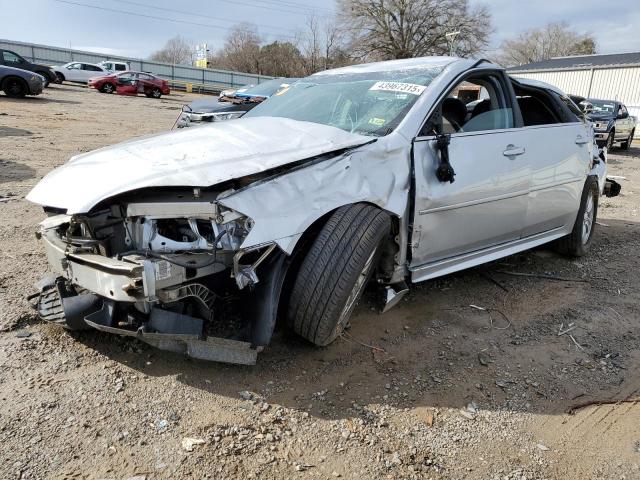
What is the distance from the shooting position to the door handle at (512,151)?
3.84 metres

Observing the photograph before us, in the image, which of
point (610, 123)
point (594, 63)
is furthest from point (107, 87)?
point (594, 63)

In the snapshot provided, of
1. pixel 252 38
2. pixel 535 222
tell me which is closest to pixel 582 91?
pixel 535 222

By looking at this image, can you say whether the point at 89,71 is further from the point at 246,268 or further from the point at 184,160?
the point at 246,268

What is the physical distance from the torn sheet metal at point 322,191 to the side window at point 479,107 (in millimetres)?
889

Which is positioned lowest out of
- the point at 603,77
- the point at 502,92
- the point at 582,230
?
the point at 582,230

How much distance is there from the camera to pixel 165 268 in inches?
95.1

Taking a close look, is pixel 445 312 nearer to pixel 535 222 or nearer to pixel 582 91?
pixel 535 222

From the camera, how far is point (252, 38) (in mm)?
Result: 66312

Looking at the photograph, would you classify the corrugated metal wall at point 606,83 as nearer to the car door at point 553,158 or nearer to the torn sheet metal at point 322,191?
the car door at point 553,158

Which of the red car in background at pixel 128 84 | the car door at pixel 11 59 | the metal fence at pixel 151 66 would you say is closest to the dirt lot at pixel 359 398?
the car door at pixel 11 59

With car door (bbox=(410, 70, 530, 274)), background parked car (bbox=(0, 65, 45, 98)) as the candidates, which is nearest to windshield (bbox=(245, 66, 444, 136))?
car door (bbox=(410, 70, 530, 274))

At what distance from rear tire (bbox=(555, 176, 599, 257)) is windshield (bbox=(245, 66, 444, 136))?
2.24 metres

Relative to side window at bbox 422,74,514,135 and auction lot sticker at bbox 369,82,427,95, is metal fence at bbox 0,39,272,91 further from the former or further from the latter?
auction lot sticker at bbox 369,82,427,95

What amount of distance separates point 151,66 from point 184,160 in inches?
1762
